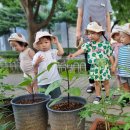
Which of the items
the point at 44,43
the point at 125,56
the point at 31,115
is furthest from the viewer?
the point at 125,56

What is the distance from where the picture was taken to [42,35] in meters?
3.50

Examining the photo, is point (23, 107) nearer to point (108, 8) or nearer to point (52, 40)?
point (52, 40)

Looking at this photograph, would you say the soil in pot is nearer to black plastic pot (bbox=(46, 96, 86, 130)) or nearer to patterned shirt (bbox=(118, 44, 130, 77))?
black plastic pot (bbox=(46, 96, 86, 130))

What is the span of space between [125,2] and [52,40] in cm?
949

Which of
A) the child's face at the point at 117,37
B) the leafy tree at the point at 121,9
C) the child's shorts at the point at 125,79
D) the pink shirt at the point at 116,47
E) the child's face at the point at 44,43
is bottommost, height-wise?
the child's shorts at the point at 125,79

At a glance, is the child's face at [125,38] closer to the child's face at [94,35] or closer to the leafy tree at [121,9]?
the child's face at [94,35]

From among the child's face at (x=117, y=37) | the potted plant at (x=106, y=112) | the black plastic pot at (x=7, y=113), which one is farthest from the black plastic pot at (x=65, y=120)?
the child's face at (x=117, y=37)

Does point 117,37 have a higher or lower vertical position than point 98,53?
higher

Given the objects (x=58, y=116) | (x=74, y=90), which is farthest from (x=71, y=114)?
(x=74, y=90)

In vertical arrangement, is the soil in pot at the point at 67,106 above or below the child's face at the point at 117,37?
below

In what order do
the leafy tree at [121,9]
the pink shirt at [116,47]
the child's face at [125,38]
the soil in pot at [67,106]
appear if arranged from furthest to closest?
the leafy tree at [121,9] < the pink shirt at [116,47] < the child's face at [125,38] < the soil in pot at [67,106]

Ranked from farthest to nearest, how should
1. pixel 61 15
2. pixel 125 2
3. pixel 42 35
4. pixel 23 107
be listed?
pixel 61 15 < pixel 125 2 < pixel 42 35 < pixel 23 107

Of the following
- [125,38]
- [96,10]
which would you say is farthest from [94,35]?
[96,10]

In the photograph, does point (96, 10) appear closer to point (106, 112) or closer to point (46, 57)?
point (46, 57)
